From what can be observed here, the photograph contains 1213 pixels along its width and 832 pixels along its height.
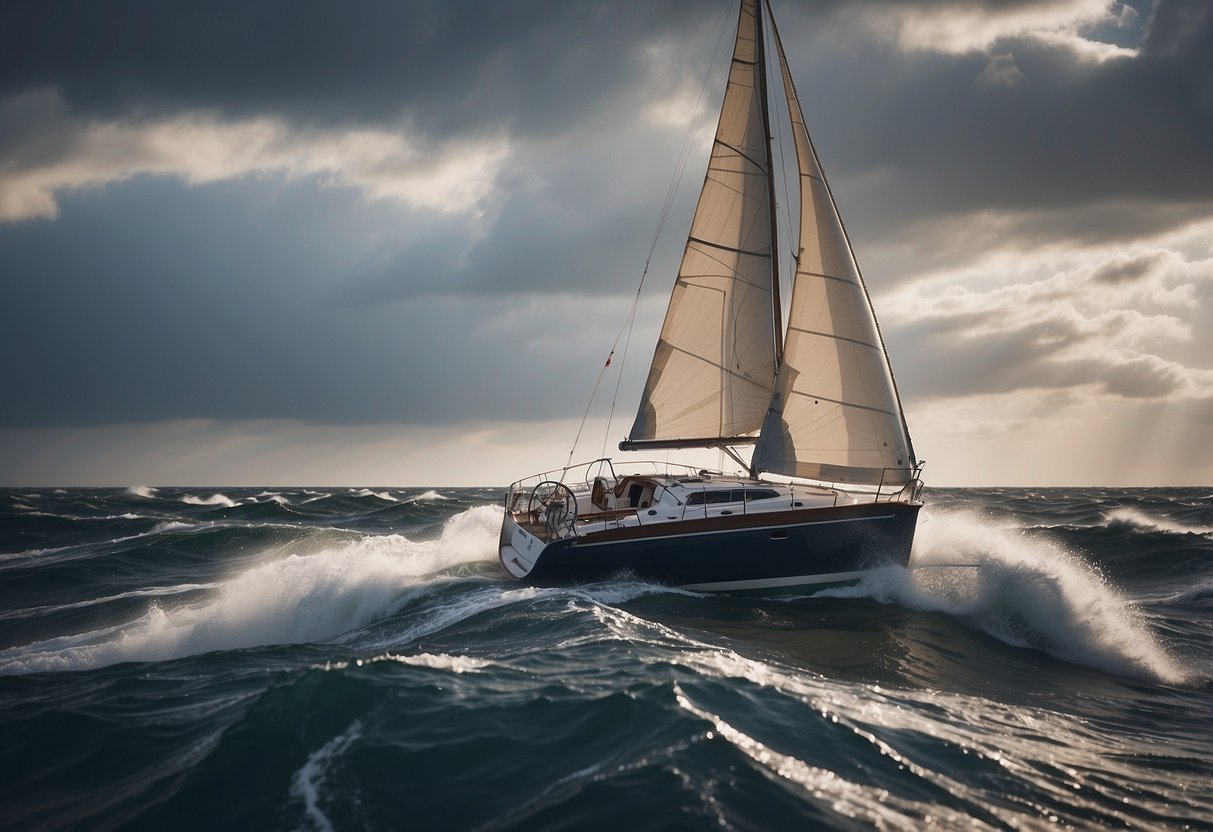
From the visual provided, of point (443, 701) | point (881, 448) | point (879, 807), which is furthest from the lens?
point (881, 448)

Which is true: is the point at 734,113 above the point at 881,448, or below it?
above

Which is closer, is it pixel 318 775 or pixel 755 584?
pixel 318 775

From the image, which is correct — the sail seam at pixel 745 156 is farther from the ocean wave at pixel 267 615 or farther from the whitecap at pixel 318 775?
the whitecap at pixel 318 775

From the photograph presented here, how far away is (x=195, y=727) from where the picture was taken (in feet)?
26.3

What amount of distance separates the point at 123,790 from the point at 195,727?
4.34 ft

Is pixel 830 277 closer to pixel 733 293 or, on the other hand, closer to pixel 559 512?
pixel 733 293

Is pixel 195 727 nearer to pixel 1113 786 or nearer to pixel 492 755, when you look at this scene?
pixel 492 755

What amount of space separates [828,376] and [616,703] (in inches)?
422

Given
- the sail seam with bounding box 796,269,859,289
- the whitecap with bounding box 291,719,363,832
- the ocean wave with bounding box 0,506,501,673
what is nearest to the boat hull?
the ocean wave with bounding box 0,506,501,673

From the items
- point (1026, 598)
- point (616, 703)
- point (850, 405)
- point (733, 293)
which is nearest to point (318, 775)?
point (616, 703)

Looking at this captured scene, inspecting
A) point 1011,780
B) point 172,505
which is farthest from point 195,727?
point 172,505

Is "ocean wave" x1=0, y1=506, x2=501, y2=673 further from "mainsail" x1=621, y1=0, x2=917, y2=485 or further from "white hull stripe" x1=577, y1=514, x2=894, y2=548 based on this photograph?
"mainsail" x1=621, y1=0, x2=917, y2=485

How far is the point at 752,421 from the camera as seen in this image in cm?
A: 1889

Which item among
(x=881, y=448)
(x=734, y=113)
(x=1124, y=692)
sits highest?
(x=734, y=113)
